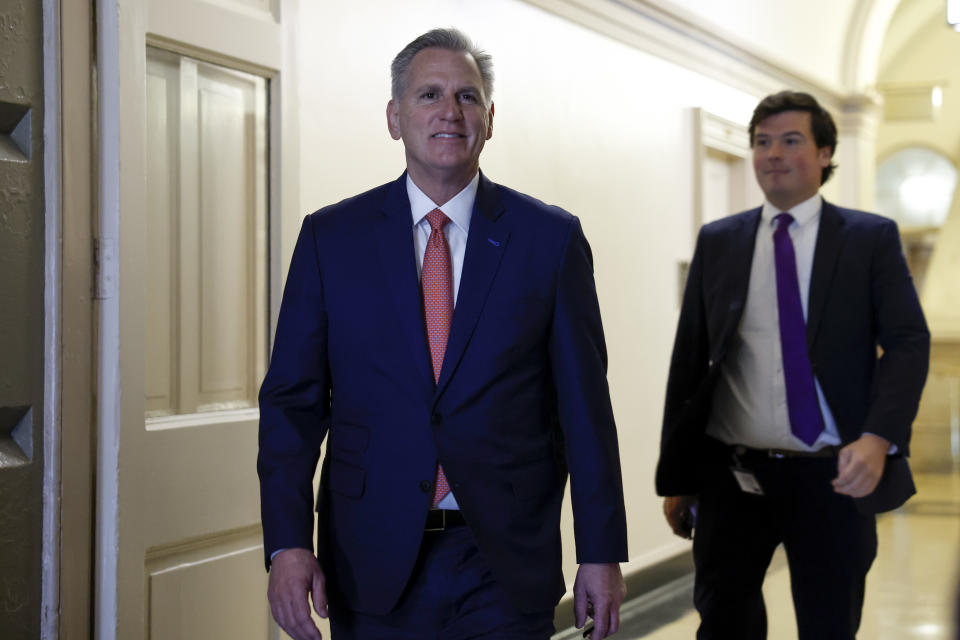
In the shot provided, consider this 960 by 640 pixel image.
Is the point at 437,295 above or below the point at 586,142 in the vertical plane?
below

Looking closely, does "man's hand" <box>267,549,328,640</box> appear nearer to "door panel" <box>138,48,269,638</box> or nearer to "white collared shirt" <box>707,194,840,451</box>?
"door panel" <box>138,48,269,638</box>

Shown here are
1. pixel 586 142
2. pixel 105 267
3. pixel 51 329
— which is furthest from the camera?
pixel 586 142

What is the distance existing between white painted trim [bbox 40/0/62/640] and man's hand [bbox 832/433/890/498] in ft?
6.10

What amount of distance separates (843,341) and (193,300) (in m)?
1.71

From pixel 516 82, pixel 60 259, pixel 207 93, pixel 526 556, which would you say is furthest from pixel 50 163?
pixel 516 82

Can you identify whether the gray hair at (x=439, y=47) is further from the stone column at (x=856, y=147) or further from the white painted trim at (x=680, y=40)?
the stone column at (x=856, y=147)

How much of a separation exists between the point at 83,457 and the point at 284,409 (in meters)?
0.66

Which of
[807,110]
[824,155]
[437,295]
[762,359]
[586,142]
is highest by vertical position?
[586,142]

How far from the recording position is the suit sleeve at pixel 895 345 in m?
2.80

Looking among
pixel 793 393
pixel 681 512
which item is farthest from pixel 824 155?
pixel 681 512

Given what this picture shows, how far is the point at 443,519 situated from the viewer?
1984 millimetres

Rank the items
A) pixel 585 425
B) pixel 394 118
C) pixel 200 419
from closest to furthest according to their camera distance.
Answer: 1. pixel 585 425
2. pixel 394 118
3. pixel 200 419

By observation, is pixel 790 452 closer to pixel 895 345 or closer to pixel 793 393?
pixel 793 393

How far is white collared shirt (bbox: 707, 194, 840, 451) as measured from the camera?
119 inches
